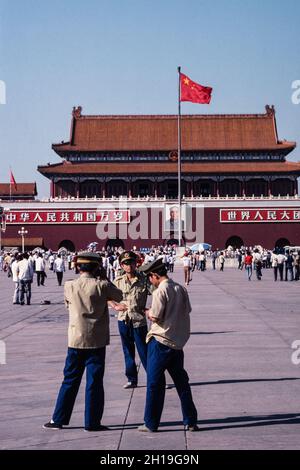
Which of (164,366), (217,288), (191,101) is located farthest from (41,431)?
(191,101)

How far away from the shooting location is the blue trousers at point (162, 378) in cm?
655

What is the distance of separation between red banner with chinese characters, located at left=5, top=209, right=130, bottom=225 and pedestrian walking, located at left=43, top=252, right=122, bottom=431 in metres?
58.4

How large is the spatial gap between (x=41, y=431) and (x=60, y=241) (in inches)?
2345

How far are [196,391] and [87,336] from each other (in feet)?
5.78

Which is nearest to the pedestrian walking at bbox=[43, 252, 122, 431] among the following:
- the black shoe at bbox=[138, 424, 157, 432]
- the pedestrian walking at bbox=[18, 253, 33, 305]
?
the black shoe at bbox=[138, 424, 157, 432]

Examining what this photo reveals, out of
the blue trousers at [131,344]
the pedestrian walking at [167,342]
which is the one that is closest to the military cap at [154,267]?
the pedestrian walking at [167,342]

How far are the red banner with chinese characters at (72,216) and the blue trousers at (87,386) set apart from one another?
58551mm

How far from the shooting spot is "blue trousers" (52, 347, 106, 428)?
261 inches

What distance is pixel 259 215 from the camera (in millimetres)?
65375

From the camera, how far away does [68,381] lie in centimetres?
683

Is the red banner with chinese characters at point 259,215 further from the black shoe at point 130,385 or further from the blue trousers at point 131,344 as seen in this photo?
the black shoe at point 130,385

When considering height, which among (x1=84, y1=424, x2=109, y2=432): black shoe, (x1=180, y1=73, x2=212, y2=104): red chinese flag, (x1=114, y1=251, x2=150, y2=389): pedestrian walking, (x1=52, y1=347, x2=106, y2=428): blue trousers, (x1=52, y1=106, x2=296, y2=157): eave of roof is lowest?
(x1=84, y1=424, x2=109, y2=432): black shoe

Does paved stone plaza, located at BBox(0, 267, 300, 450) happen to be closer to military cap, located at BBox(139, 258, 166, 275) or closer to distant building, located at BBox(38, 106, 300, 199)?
military cap, located at BBox(139, 258, 166, 275)

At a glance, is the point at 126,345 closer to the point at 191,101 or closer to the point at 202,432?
the point at 202,432
